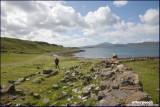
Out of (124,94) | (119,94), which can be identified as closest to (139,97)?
(124,94)

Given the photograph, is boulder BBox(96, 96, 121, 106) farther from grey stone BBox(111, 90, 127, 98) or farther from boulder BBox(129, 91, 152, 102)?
boulder BBox(129, 91, 152, 102)

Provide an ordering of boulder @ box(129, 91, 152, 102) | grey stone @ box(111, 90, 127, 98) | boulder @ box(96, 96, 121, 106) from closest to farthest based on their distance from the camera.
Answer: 1. boulder @ box(96, 96, 121, 106)
2. boulder @ box(129, 91, 152, 102)
3. grey stone @ box(111, 90, 127, 98)

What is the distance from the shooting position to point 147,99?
30.1 feet

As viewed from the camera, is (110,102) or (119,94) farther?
(119,94)

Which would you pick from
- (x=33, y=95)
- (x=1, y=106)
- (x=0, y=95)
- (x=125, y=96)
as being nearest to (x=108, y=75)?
(x=125, y=96)

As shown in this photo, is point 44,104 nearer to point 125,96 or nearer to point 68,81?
point 68,81

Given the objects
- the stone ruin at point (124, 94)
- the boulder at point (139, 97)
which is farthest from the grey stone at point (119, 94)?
the boulder at point (139, 97)

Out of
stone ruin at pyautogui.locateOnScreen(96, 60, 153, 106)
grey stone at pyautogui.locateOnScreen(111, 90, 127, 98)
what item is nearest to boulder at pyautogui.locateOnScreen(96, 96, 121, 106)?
stone ruin at pyautogui.locateOnScreen(96, 60, 153, 106)

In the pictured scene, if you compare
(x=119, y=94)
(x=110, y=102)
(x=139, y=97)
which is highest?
(x=139, y=97)

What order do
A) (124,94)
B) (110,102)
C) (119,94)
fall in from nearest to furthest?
(110,102) < (124,94) < (119,94)

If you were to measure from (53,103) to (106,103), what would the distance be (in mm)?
6634

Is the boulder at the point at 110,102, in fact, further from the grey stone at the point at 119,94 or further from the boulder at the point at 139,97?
the boulder at the point at 139,97

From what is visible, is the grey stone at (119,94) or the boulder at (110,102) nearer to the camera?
the boulder at (110,102)

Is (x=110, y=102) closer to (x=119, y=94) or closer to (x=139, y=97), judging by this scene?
(x=119, y=94)
